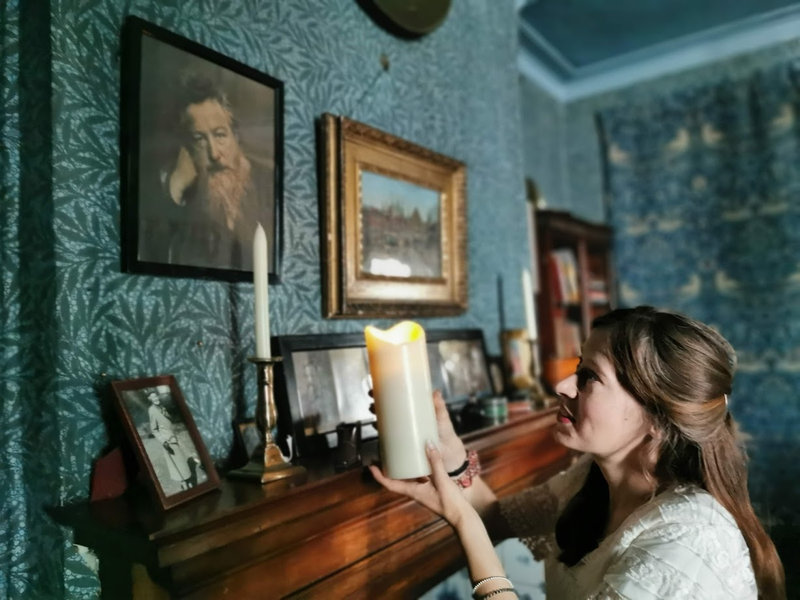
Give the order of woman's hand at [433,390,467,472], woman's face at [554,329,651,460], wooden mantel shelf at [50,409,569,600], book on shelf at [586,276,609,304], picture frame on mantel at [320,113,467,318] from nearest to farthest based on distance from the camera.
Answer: wooden mantel shelf at [50,409,569,600] → woman's face at [554,329,651,460] → woman's hand at [433,390,467,472] → picture frame on mantel at [320,113,467,318] → book on shelf at [586,276,609,304]

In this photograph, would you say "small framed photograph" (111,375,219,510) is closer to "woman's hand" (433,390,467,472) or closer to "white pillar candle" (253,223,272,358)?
"white pillar candle" (253,223,272,358)

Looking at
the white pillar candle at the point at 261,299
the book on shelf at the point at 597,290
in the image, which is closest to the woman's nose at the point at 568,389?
the white pillar candle at the point at 261,299

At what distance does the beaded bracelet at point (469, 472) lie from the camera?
42.9 inches

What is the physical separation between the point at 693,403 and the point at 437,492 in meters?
0.43

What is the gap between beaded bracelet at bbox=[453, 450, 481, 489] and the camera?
3.58ft

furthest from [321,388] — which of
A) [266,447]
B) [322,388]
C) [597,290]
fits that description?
[597,290]

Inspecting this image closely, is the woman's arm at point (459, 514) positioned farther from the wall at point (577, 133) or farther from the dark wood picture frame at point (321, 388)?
the wall at point (577, 133)

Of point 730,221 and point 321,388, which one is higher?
point 730,221

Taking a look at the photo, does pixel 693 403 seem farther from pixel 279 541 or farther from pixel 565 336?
pixel 565 336

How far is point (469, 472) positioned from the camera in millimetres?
1102

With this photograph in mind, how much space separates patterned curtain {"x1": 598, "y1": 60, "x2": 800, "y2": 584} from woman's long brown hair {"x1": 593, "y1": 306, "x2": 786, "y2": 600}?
2.18 meters

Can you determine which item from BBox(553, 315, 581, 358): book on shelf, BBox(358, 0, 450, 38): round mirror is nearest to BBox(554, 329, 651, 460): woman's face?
BBox(358, 0, 450, 38): round mirror

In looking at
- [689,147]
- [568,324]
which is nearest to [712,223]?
[689,147]

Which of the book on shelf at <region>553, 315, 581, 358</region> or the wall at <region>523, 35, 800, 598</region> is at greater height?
the wall at <region>523, 35, 800, 598</region>
